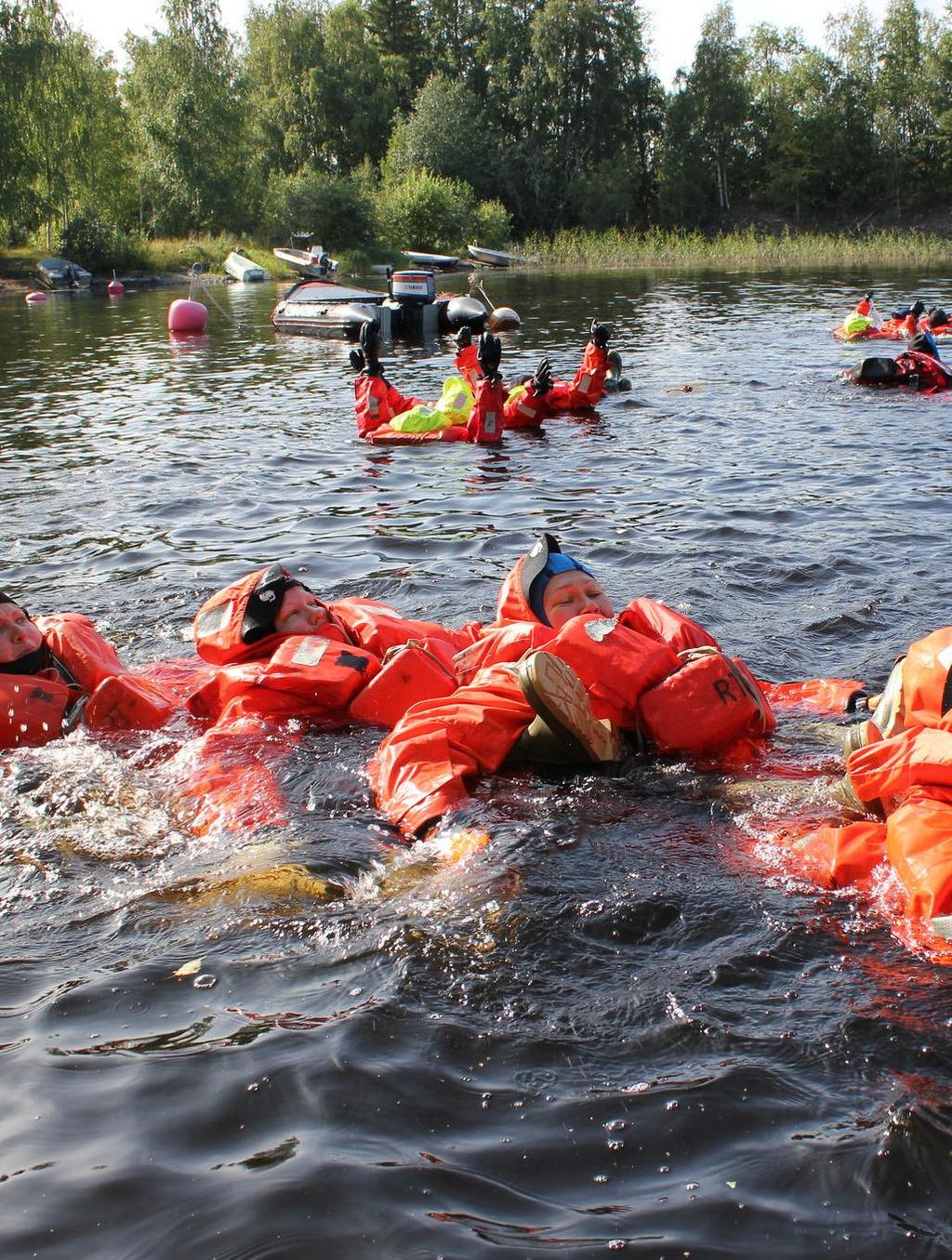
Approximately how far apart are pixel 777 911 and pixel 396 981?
3.94 ft

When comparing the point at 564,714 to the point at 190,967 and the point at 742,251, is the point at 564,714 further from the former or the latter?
the point at 742,251

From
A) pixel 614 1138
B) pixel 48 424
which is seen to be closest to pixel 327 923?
pixel 614 1138

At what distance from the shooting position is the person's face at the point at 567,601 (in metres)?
5.24

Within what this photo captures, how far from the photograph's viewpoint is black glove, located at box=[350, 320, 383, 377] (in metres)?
13.2

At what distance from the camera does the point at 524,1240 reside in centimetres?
244

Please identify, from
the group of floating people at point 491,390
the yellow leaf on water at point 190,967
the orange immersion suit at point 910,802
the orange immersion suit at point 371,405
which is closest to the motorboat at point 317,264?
the group of floating people at point 491,390

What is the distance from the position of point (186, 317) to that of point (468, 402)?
44.0 feet

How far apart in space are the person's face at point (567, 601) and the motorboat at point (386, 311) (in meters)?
18.4

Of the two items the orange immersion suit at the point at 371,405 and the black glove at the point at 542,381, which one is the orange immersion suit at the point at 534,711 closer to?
the orange immersion suit at the point at 371,405

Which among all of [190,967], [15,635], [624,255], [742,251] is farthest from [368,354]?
[742,251]

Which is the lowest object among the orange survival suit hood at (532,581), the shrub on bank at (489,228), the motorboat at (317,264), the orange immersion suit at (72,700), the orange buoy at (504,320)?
the orange immersion suit at (72,700)

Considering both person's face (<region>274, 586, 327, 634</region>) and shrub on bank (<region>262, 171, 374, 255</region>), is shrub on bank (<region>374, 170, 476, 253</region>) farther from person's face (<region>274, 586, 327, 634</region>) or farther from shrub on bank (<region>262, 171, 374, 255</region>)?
person's face (<region>274, 586, 327, 634</region>)

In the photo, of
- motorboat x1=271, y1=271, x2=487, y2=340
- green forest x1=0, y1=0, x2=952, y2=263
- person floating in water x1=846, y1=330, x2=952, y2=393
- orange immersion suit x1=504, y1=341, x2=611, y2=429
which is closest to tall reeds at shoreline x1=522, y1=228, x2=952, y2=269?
green forest x1=0, y1=0, x2=952, y2=263

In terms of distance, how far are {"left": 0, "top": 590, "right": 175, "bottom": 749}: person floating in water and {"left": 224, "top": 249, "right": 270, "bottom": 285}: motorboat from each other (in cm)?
3559
